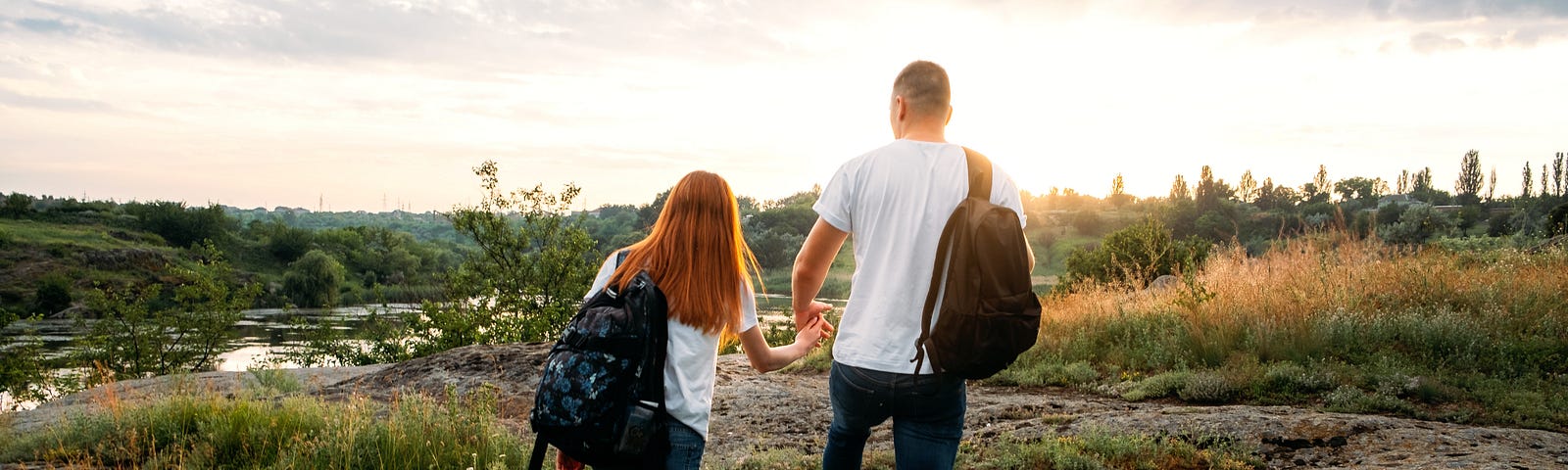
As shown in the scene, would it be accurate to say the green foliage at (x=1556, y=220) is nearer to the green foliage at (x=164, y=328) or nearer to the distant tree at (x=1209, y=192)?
the green foliage at (x=164, y=328)

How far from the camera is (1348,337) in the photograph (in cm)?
761

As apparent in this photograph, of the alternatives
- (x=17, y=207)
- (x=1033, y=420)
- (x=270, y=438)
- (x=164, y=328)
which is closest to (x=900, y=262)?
(x=1033, y=420)

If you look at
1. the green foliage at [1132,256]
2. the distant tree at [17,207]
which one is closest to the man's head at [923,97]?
the green foliage at [1132,256]

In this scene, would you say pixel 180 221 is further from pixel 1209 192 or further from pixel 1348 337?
pixel 1209 192

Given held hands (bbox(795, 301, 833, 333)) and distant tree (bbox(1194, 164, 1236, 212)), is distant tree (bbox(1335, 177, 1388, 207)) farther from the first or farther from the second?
held hands (bbox(795, 301, 833, 333))

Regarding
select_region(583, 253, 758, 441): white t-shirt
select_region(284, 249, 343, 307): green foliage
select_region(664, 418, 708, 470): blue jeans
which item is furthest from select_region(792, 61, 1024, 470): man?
select_region(284, 249, 343, 307): green foliage

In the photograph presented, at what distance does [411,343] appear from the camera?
44.2ft

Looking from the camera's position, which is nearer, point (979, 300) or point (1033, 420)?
point (979, 300)

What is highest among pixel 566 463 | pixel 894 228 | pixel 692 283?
pixel 894 228

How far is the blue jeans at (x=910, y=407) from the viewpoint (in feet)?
7.59

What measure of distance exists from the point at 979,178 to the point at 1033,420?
4.17 metres

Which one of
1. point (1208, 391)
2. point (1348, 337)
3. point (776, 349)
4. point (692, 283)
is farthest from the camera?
point (1348, 337)

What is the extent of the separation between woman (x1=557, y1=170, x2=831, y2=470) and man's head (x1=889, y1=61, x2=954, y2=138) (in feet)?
1.98

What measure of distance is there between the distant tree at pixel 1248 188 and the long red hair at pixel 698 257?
262 ft
